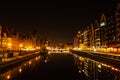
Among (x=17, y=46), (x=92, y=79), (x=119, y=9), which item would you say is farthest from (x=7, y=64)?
(x=17, y=46)

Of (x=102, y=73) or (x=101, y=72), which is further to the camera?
(x=101, y=72)

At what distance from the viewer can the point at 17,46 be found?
172 m

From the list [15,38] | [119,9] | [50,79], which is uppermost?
[119,9]

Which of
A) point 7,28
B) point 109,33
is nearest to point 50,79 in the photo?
point 109,33

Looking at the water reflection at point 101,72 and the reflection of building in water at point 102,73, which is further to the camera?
the water reflection at point 101,72

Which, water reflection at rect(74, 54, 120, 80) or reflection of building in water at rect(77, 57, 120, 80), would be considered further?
water reflection at rect(74, 54, 120, 80)

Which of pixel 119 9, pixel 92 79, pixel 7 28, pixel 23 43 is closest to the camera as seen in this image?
pixel 92 79

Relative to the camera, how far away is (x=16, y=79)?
3706 centimetres

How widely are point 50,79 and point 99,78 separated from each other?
7459mm

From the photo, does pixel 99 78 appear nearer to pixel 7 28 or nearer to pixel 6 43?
pixel 6 43

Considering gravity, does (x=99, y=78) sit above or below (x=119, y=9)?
below

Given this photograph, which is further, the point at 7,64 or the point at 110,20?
the point at 110,20

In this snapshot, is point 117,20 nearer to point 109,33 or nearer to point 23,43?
point 109,33

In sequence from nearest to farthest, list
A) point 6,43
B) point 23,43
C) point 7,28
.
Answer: point 6,43, point 7,28, point 23,43
